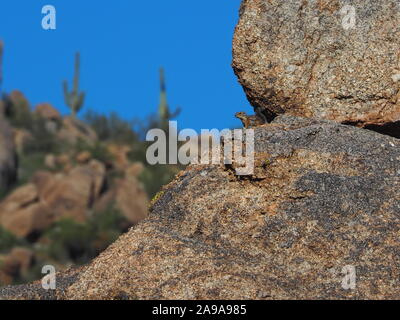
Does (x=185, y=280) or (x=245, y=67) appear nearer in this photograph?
(x=185, y=280)

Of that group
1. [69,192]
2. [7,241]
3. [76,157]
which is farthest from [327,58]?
[76,157]

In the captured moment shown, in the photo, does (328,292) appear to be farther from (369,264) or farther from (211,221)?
(211,221)

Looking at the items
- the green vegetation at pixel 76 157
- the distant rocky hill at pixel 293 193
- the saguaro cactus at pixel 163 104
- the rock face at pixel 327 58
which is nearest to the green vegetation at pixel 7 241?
the green vegetation at pixel 76 157

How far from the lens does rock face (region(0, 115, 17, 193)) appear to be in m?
33.6

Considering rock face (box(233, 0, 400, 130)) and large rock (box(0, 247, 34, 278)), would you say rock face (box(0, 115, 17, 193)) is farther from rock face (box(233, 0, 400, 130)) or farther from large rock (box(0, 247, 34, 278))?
rock face (box(233, 0, 400, 130))

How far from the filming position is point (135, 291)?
290 inches

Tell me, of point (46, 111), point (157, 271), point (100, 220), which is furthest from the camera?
point (46, 111)

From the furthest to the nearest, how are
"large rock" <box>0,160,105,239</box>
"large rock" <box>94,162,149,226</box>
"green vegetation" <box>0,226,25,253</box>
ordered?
"large rock" <box>94,162,149,226</box>
"large rock" <box>0,160,105,239</box>
"green vegetation" <box>0,226,25,253</box>

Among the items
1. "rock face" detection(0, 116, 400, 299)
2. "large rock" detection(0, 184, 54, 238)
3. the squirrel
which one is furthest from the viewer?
"large rock" detection(0, 184, 54, 238)

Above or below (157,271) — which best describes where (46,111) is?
above

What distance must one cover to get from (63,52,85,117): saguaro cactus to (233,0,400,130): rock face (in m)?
→ 27.7

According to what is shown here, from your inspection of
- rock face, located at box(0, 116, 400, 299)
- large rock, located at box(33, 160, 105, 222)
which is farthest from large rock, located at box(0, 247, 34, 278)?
rock face, located at box(0, 116, 400, 299)
